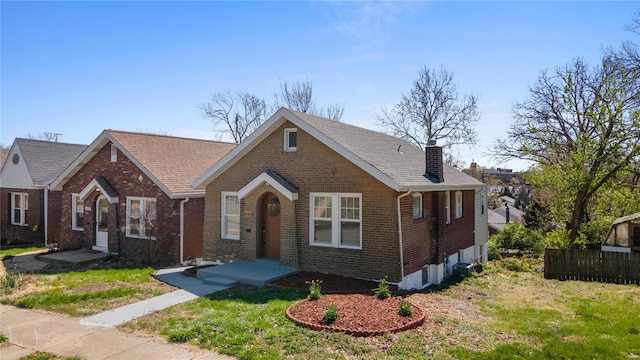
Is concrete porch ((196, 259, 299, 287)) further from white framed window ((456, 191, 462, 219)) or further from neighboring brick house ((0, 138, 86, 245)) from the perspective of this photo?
neighboring brick house ((0, 138, 86, 245))

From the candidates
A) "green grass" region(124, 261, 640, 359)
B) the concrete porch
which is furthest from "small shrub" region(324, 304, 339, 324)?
the concrete porch

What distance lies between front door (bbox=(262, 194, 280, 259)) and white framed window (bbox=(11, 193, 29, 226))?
17.2 m

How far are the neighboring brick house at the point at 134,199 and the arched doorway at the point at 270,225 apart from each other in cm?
400

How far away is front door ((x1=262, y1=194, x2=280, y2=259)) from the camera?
47.9 ft

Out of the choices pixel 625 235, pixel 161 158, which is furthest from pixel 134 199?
pixel 625 235

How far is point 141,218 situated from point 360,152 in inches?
404

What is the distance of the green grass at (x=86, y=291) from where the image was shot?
10.3 meters

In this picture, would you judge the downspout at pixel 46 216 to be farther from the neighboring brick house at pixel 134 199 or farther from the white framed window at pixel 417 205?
the white framed window at pixel 417 205

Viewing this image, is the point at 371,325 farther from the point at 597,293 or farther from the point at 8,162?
the point at 8,162

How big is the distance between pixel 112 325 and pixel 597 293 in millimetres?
13947

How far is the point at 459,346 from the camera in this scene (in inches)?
296

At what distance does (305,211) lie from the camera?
13648 millimetres

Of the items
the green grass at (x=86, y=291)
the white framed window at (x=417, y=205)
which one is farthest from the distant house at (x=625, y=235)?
the green grass at (x=86, y=291)

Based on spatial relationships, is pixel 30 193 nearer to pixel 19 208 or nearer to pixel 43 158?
pixel 19 208
